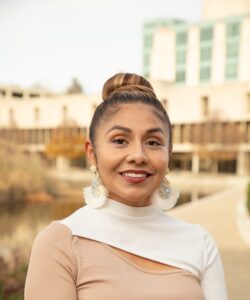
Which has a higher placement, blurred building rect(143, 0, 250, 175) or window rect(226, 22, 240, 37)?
window rect(226, 22, 240, 37)

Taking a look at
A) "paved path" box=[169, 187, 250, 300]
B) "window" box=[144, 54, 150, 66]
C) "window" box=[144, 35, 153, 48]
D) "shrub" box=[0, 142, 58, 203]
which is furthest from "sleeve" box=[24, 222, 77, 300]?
"window" box=[144, 35, 153, 48]

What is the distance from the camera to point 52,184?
2016 cm

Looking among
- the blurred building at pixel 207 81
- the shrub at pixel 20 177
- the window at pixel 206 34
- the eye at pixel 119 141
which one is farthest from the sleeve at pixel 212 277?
the window at pixel 206 34

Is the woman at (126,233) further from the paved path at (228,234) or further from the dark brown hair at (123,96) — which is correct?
the paved path at (228,234)

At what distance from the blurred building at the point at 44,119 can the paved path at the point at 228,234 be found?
66.1 ft

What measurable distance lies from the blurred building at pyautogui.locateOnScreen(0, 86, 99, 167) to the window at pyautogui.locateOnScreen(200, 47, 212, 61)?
16.5m

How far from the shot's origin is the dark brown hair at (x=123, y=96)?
1.42 m

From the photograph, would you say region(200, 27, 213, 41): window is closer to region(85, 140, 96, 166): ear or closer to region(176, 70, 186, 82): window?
region(176, 70, 186, 82): window

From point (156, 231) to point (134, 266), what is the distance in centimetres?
16

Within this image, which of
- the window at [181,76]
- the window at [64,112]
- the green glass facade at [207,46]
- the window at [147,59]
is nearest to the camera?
the window at [64,112]

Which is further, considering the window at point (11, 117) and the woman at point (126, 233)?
the window at point (11, 117)

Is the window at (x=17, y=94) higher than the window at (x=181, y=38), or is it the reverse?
the window at (x=181, y=38)

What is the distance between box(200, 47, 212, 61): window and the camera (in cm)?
4559

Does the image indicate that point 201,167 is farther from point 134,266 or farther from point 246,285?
point 134,266
